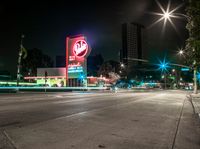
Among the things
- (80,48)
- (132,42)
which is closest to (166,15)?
(80,48)

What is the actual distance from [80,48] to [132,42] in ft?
219

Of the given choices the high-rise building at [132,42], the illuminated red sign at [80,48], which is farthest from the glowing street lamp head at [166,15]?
the high-rise building at [132,42]

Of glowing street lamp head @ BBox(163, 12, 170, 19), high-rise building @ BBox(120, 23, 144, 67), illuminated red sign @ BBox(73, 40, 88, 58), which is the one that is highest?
high-rise building @ BBox(120, 23, 144, 67)

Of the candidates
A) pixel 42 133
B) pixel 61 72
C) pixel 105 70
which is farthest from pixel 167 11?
pixel 105 70

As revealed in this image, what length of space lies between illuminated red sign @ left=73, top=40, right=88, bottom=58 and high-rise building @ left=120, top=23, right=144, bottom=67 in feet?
197

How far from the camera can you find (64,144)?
703 centimetres

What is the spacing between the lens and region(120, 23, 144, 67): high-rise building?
133750 mm

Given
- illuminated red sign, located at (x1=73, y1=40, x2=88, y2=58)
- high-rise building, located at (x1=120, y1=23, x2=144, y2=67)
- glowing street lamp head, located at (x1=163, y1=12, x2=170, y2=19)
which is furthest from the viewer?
high-rise building, located at (x1=120, y1=23, x2=144, y2=67)

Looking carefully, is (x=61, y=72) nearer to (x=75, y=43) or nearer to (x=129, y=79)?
(x=75, y=43)

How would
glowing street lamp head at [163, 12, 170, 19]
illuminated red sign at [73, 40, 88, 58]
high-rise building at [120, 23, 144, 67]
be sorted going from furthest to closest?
high-rise building at [120, 23, 144, 67] → illuminated red sign at [73, 40, 88, 58] → glowing street lamp head at [163, 12, 170, 19]

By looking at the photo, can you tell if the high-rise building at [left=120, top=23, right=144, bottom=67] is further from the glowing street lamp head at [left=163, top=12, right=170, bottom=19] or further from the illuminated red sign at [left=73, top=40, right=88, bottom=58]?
the glowing street lamp head at [left=163, top=12, right=170, bottom=19]

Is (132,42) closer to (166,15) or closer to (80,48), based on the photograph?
(80,48)

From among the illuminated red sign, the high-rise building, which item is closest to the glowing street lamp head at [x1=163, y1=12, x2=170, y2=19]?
the illuminated red sign

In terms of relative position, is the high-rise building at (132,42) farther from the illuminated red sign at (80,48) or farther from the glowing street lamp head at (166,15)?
the glowing street lamp head at (166,15)
